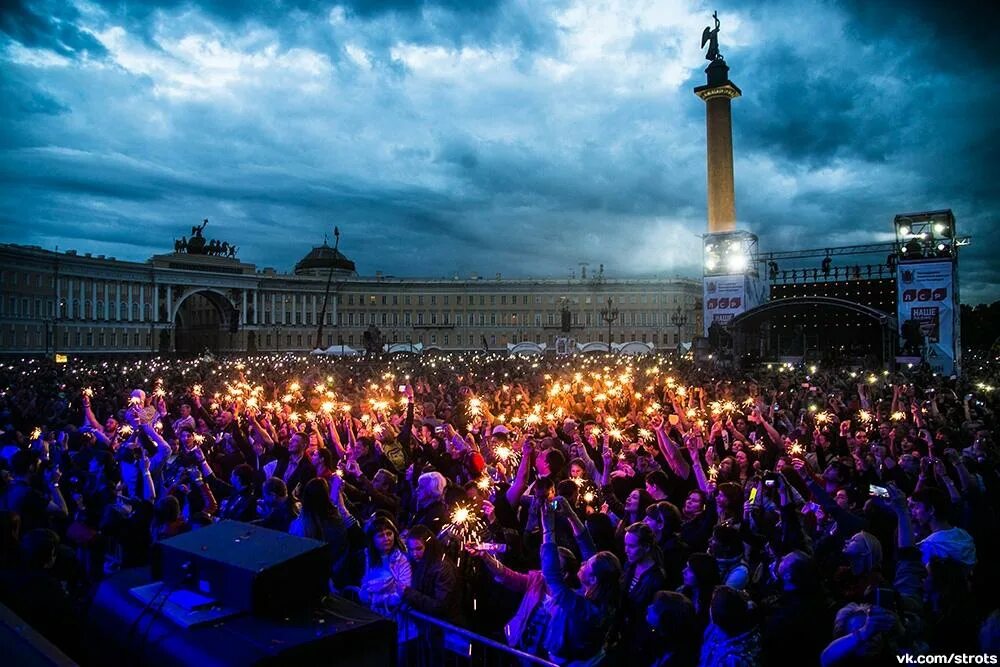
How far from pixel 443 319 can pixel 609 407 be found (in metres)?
94.2

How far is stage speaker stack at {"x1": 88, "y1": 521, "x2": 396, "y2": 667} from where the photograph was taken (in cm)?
207

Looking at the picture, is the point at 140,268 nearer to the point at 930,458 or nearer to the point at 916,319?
the point at 916,319

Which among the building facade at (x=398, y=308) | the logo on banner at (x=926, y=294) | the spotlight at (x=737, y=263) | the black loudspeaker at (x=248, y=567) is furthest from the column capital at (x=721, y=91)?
the black loudspeaker at (x=248, y=567)

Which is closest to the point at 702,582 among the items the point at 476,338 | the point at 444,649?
the point at 444,649

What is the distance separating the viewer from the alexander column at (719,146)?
63.6 metres

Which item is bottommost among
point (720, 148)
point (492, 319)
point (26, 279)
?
point (492, 319)

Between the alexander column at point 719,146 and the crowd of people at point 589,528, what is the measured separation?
55.1 m

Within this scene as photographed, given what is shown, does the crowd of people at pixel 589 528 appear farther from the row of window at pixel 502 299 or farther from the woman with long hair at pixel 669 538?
the row of window at pixel 502 299

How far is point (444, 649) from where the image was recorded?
383 centimetres

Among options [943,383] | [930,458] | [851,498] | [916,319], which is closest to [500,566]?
[851,498]

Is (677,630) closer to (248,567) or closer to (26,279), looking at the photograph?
(248,567)

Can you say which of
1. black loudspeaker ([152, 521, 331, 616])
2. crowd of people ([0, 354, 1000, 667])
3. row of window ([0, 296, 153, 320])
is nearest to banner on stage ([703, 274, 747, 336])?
crowd of people ([0, 354, 1000, 667])

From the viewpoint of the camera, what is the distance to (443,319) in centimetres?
10838

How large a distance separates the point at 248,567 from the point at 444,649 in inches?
78.1
